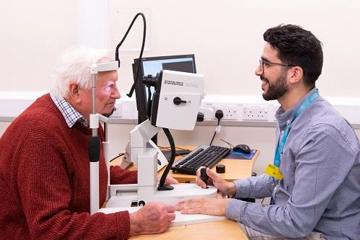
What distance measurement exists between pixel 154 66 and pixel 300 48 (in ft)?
3.55

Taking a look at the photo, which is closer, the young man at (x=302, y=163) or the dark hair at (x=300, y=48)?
the young man at (x=302, y=163)

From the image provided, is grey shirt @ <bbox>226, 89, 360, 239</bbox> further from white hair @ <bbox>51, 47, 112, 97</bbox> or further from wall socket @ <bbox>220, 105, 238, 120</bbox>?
wall socket @ <bbox>220, 105, 238, 120</bbox>

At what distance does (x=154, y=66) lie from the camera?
2543mm

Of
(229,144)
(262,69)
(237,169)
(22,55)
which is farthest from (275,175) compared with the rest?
(22,55)

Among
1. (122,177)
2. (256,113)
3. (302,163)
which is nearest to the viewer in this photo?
(302,163)

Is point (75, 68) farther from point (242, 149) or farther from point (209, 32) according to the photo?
point (209, 32)

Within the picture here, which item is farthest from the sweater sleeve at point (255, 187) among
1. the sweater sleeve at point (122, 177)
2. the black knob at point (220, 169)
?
the sweater sleeve at point (122, 177)

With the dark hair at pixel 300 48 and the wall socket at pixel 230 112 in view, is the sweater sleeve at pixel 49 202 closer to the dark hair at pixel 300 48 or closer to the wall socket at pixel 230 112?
the dark hair at pixel 300 48

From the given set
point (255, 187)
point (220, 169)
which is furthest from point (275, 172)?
point (220, 169)

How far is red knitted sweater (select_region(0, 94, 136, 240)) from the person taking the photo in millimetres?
1349

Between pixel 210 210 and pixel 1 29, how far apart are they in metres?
2.28

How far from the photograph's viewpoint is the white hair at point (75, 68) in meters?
1.51

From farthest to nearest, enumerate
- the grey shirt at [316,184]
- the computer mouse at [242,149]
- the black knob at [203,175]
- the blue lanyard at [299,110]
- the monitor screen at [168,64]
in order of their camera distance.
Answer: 1. the computer mouse at [242,149]
2. the monitor screen at [168,64]
3. the black knob at [203,175]
4. the blue lanyard at [299,110]
5. the grey shirt at [316,184]

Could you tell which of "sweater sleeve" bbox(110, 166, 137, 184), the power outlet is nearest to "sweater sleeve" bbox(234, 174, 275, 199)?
"sweater sleeve" bbox(110, 166, 137, 184)
